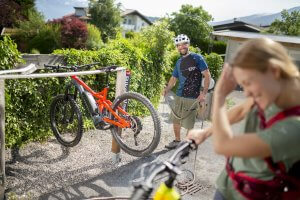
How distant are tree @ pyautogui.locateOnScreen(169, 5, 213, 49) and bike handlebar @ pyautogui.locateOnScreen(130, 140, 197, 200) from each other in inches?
1513

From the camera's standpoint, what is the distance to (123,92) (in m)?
5.26

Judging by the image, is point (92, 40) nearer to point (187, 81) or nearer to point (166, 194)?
point (187, 81)

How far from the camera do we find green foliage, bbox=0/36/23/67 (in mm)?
5379

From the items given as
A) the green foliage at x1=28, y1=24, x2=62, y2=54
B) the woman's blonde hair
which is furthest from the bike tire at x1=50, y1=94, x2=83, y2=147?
the green foliage at x1=28, y1=24, x2=62, y2=54

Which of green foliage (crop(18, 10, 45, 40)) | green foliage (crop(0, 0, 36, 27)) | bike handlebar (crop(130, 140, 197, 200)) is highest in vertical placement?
green foliage (crop(0, 0, 36, 27))

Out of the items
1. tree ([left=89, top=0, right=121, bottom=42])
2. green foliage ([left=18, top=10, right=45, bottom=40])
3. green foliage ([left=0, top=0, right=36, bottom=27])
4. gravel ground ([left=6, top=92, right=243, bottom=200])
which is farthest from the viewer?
tree ([left=89, top=0, right=121, bottom=42])

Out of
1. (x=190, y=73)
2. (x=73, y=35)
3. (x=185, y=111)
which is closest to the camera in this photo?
(x=190, y=73)

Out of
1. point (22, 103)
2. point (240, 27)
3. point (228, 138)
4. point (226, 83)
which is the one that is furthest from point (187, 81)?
point (240, 27)

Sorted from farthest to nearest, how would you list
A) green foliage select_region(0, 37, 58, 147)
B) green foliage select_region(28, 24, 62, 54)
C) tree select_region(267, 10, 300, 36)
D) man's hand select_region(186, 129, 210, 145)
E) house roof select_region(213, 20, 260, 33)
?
house roof select_region(213, 20, 260, 33) → tree select_region(267, 10, 300, 36) → green foliage select_region(28, 24, 62, 54) → green foliage select_region(0, 37, 58, 147) → man's hand select_region(186, 129, 210, 145)

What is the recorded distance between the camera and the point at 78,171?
17.4 ft

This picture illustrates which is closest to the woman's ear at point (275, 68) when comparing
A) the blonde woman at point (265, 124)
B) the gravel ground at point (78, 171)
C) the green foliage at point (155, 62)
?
the blonde woman at point (265, 124)

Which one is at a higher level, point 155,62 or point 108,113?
point 155,62

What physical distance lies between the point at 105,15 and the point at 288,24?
24.5 metres

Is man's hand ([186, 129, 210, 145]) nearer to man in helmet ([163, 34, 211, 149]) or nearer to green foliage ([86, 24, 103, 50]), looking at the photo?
man in helmet ([163, 34, 211, 149])
